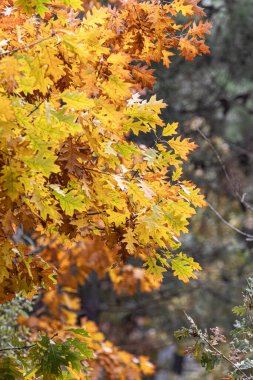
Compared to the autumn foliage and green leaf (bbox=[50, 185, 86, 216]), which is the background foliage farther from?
green leaf (bbox=[50, 185, 86, 216])

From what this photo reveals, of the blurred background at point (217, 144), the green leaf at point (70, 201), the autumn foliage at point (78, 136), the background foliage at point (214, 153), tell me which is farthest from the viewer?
the blurred background at point (217, 144)

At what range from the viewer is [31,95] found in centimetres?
347

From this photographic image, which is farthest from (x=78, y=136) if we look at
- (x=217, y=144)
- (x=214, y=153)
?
(x=217, y=144)

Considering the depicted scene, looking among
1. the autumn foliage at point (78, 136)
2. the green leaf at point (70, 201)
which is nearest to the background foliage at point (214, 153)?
the autumn foliage at point (78, 136)

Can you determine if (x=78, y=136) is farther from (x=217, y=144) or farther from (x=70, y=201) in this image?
(x=217, y=144)

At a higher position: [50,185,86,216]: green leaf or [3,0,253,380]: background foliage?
[50,185,86,216]: green leaf

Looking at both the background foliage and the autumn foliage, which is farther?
the background foliage

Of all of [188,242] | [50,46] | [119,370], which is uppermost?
[50,46]

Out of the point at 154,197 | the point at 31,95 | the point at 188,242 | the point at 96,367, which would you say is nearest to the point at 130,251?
the point at 154,197

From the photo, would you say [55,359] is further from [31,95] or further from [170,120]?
[170,120]

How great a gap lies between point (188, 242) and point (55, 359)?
29.3ft

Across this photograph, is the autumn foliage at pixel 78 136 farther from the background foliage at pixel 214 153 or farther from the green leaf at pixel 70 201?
the background foliage at pixel 214 153

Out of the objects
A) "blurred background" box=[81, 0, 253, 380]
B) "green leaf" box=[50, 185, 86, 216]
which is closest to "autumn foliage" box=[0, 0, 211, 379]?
"green leaf" box=[50, 185, 86, 216]

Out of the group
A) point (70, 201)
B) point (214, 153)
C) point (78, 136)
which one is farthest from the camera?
point (214, 153)
